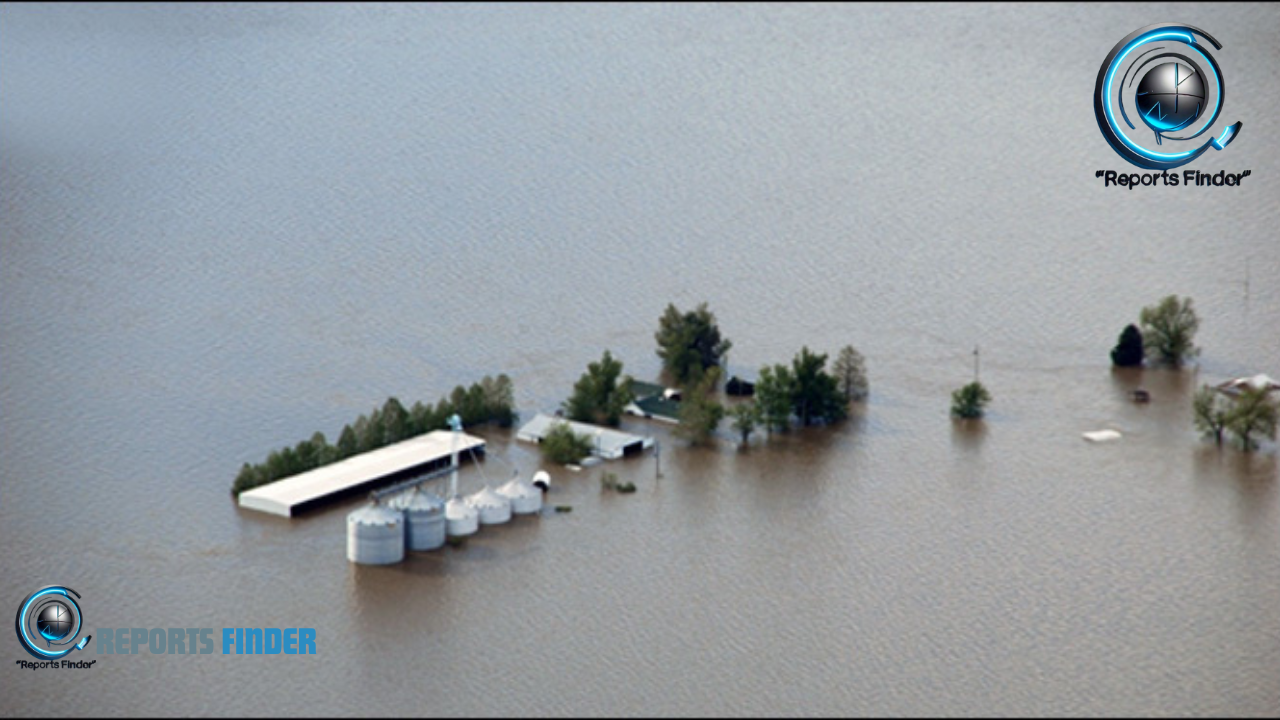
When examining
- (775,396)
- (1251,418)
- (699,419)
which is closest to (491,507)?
(699,419)

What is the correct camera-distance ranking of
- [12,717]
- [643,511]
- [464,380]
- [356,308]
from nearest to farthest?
[12,717] < [643,511] < [464,380] < [356,308]

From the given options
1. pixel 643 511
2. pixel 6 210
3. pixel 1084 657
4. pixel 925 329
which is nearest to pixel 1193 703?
pixel 1084 657

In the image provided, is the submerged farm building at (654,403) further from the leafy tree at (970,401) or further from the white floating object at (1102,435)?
the white floating object at (1102,435)

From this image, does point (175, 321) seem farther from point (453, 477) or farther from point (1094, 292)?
point (1094, 292)

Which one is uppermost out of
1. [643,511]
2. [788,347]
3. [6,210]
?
[6,210]

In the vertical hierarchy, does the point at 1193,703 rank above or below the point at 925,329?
below

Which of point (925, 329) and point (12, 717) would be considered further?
point (925, 329)
